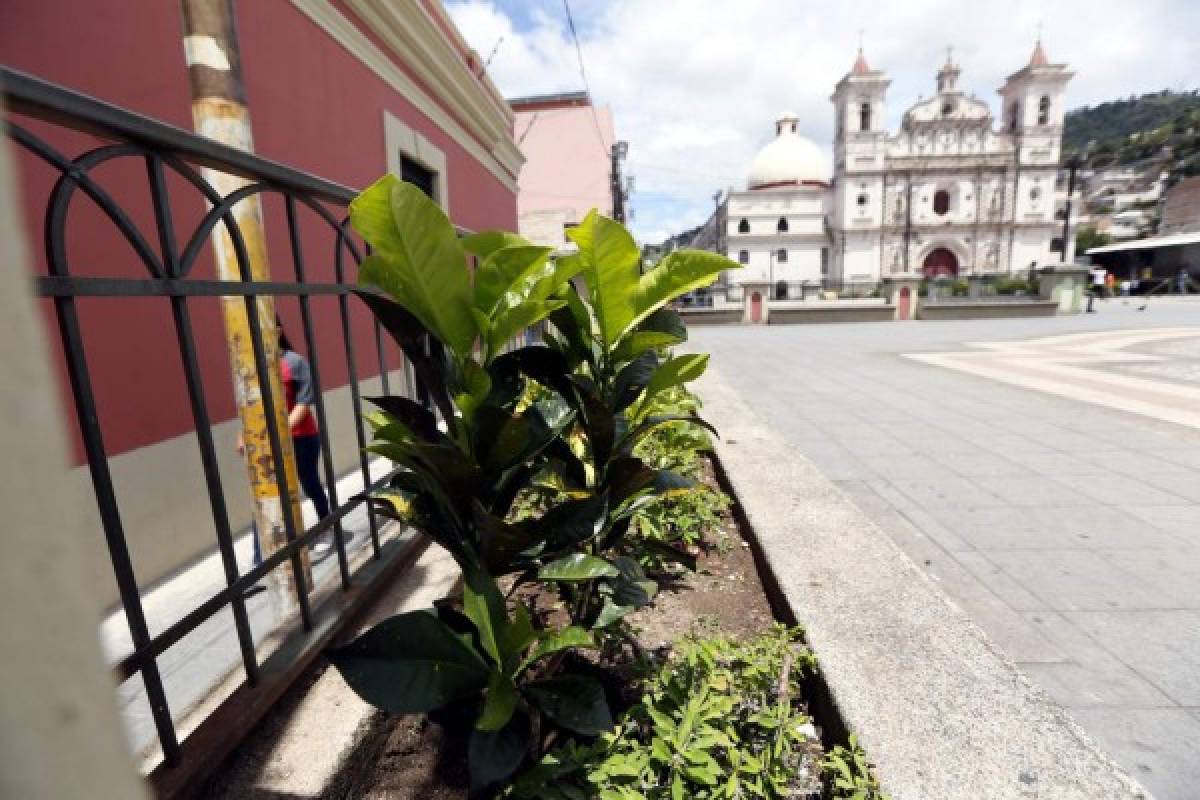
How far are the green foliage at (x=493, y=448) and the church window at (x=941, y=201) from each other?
61696 millimetres

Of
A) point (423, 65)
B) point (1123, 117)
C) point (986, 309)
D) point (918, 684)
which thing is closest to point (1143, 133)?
point (1123, 117)

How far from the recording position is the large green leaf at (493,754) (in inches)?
43.7

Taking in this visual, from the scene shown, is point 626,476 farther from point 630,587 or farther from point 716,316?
point 716,316

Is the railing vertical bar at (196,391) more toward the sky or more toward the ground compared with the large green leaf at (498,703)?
more toward the sky

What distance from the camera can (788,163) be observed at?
57.4m

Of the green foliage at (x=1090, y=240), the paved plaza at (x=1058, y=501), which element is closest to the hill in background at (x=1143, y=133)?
the green foliage at (x=1090, y=240)

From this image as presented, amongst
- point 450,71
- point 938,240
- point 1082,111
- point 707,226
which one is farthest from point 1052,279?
point 1082,111

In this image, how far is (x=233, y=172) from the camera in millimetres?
1493

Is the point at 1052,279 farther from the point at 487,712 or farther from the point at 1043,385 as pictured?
the point at 487,712

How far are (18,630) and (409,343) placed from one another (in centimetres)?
102

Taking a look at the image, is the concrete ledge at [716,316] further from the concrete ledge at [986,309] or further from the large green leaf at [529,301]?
the large green leaf at [529,301]

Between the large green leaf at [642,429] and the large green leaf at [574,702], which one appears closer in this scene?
the large green leaf at [574,702]

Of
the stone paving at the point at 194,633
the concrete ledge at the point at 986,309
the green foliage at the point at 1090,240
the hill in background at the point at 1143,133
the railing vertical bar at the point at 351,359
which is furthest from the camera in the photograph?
the hill in background at the point at 1143,133

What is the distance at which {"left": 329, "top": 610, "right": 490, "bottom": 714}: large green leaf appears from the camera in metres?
1.16
